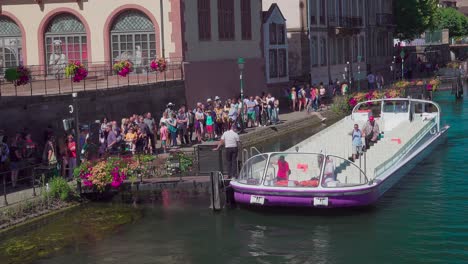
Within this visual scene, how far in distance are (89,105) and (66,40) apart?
1088cm

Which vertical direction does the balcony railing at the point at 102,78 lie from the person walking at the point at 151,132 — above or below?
above

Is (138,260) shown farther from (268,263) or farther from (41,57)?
(41,57)

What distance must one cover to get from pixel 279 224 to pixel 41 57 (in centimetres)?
2314

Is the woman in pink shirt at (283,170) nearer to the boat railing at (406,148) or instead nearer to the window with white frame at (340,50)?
the boat railing at (406,148)

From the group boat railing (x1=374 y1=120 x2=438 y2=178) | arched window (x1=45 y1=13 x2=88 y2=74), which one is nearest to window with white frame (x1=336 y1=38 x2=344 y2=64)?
arched window (x1=45 y1=13 x2=88 y2=74)

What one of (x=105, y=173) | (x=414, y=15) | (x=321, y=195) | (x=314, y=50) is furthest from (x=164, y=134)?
(x=414, y=15)

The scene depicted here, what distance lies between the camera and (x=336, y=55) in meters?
67.4

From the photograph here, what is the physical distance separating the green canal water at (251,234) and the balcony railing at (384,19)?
181ft

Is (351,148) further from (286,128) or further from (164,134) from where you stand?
(286,128)

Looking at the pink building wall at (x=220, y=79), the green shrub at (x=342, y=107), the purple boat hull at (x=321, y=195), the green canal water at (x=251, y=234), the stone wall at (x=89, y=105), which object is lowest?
the green canal water at (x=251, y=234)

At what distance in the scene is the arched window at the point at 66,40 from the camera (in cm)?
4175

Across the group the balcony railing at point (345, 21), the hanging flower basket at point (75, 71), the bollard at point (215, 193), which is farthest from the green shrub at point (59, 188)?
the balcony railing at point (345, 21)

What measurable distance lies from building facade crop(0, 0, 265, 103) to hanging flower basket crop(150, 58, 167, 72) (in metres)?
1.76

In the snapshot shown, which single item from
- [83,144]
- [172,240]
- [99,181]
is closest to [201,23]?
[83,144]
